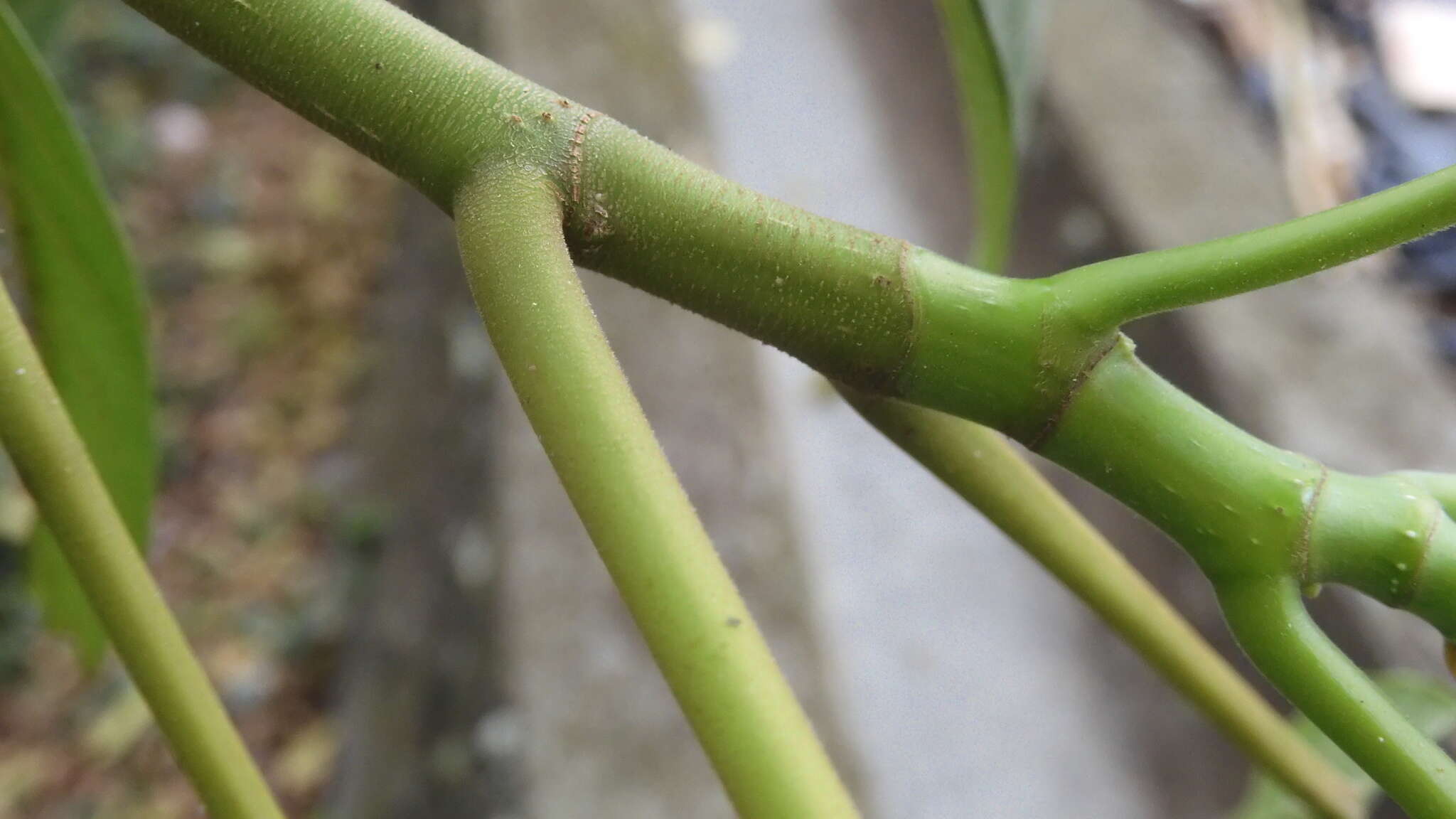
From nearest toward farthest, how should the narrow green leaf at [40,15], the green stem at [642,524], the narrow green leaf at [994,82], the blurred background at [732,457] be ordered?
the green stem at [642,524] < the narrow green leaf at [994,82] < the narrow green leaf at [40,15] < the blurred background at [732,457]

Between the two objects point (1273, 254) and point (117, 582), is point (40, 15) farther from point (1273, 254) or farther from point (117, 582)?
point (1273, 254)

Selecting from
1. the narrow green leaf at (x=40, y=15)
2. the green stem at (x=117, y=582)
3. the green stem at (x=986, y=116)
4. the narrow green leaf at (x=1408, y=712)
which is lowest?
the narrow green leaf at (x=1408, y=712)

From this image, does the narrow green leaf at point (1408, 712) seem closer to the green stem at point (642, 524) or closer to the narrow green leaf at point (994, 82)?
the narrow green leaf at point (994, 82)

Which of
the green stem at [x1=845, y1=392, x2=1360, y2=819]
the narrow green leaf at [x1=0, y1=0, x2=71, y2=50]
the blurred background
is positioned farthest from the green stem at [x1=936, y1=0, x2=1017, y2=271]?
the blurred background

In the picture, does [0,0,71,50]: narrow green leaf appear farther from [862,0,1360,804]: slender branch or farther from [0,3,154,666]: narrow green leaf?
[862,0,1360,804]: slender branch

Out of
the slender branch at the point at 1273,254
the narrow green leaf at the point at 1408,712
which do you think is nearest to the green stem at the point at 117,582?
the slender branch at the point at 1273,254

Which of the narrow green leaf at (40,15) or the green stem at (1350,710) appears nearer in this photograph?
the green stem at (1350,710)

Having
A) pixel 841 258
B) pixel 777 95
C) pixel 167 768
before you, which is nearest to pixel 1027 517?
pixel 841 258

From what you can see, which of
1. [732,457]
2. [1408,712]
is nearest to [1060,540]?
[1408,712]
